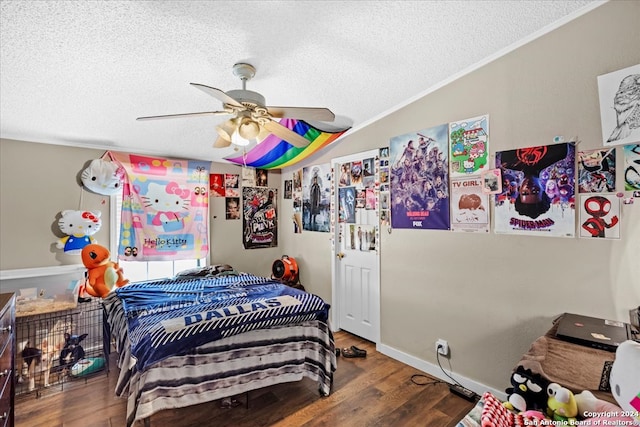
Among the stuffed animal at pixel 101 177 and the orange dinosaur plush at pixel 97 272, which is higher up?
the stuffed animal at pixel 101 177

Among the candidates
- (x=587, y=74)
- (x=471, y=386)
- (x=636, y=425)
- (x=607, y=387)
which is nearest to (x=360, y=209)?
(x=471, y=386)

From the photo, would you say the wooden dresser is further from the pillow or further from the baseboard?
the baseboard

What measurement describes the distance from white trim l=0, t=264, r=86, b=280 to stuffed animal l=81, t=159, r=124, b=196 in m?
0.80

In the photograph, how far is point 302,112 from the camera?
6.42 ft

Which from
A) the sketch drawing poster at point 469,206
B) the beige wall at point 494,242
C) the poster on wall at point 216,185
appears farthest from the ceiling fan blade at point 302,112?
the poster on wall at point 216,185

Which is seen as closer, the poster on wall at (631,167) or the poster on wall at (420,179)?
the poster on wall at (631,167)

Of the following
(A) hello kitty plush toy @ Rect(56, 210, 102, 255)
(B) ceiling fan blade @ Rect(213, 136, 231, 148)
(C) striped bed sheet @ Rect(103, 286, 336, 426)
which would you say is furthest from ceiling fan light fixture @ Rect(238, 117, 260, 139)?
(A) hello kitty plush toy @ Rect(56, 210, 102, 255)

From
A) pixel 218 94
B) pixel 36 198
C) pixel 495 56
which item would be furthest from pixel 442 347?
pixel 36 198

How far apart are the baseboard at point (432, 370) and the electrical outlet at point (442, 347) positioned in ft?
0.47

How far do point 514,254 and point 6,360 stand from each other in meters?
3.10

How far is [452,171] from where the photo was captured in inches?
101

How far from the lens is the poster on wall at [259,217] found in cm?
434

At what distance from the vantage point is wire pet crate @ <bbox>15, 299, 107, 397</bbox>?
2.56m

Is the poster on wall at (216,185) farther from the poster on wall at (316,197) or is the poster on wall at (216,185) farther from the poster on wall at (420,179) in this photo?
the poster on wall at (420,179)
